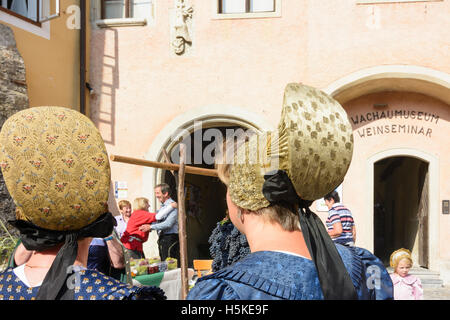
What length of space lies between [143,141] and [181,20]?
226 cm

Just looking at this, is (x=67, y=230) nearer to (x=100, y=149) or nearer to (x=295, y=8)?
(x=100, y=149)

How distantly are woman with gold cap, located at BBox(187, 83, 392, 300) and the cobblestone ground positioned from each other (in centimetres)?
662

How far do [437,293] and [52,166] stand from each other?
7691 millimetres

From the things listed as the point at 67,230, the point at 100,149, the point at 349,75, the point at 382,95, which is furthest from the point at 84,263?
the point at 382,95

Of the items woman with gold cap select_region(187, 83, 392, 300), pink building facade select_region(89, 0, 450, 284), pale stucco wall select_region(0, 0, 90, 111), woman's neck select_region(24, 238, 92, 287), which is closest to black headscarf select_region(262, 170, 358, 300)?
woman with gold cap select_region(187, 83, 392, 300)

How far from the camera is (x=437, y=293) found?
791 centimetres

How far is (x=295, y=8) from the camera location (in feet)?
28.6

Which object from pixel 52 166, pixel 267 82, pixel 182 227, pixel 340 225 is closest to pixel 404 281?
pixel 340 225

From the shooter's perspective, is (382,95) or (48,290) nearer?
(48,290)

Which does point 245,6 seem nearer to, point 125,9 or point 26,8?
point 125,9

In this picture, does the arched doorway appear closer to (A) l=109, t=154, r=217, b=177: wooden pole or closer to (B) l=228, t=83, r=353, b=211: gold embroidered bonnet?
(A) l=109, t=154, r=217, b=177: wooden pole

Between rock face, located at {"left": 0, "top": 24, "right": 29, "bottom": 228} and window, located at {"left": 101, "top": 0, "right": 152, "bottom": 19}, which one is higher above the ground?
window, located at {"left": 101, "top": 0, "right": 152, "bottom": 19}

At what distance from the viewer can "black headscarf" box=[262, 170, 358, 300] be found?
1.52m

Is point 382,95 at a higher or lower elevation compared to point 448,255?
higher
